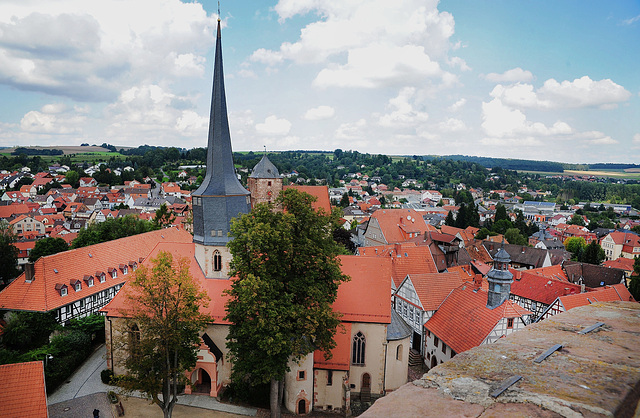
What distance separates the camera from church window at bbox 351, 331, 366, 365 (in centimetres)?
2581

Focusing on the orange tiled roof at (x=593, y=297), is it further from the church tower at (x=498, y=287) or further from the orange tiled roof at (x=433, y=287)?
the orange tiled roof at (x=433, y=287)

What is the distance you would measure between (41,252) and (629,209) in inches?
8520

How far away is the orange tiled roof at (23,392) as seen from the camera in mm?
17261

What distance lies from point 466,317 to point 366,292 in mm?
9396

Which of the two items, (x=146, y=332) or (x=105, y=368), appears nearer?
(x=146, y=332)

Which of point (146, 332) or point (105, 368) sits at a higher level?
point (146, 332)

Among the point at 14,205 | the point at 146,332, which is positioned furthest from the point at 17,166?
the point at 146,332

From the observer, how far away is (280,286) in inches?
797

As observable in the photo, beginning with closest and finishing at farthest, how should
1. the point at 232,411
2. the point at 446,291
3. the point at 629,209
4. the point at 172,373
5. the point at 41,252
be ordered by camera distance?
1. the point at 172,373
2. the point at 232,411
3. the point at 446,291
4. the point at 41,252
5. the point at 629,209

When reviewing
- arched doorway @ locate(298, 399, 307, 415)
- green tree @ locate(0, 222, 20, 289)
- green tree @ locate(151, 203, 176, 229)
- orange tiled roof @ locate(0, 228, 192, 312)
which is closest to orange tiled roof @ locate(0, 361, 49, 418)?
arched doorway @ locate(298, 399, 307, 415)

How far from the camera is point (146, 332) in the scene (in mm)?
20672

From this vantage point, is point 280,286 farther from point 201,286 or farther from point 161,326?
point 201,286

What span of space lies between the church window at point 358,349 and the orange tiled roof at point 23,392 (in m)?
16.8

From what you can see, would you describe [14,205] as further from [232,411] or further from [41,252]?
[232,411]
